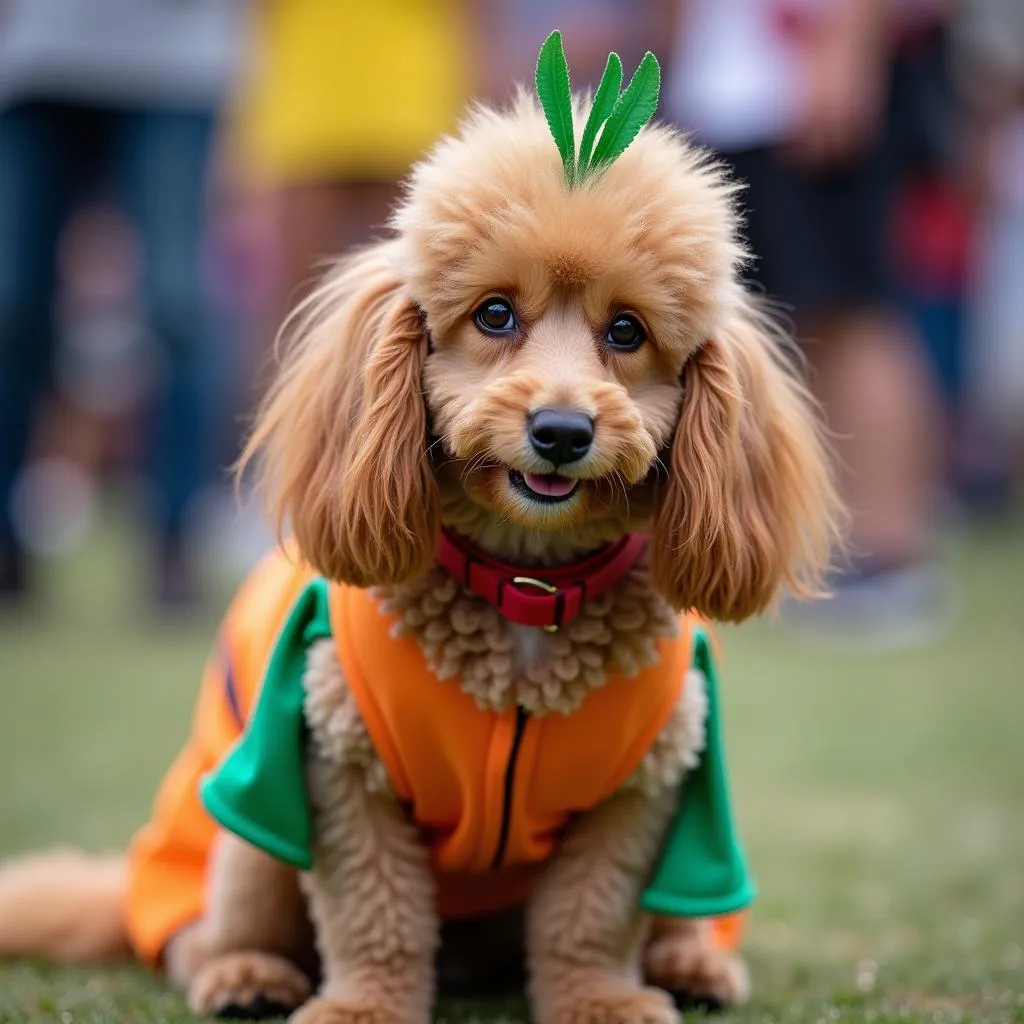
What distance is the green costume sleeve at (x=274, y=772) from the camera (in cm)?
189

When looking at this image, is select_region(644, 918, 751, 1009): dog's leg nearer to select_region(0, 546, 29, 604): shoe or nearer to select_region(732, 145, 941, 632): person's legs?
select_region(732, 145, 941, 632): person's legs

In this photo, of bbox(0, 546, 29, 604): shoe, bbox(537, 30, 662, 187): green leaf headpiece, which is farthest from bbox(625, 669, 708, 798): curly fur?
bbox(0, 546, 29, 604): shoe

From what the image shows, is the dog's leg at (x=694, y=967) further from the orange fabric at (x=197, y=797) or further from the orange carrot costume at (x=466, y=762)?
the orange fabric at (x=197, y=797)

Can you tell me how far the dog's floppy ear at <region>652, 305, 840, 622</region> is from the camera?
1879 mm

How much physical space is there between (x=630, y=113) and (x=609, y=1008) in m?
1.09

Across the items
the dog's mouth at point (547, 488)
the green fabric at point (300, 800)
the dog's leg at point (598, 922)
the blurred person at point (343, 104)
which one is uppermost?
the blurred person at point (343, 104)

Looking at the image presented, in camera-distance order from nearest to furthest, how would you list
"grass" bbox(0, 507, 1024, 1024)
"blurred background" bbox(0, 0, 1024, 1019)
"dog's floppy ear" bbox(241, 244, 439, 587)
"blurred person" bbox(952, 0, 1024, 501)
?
"dog's floppy ear" bbox(241, 244, 439, 587) → "grass" bbox(0, 507, 1024, 1024) → "blurred background" bbox(0, 0, 1024, 1019) → "blurred person" bbox(952, 0, 1024, 501)

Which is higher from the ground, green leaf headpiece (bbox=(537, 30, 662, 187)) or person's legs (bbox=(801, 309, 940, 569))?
green leaf headpiece (bbox=(537, 30, 662, 187))

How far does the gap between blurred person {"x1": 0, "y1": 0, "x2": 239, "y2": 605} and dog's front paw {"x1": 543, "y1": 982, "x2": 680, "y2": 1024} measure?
3.01 m

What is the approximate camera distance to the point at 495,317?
1867 millimetres

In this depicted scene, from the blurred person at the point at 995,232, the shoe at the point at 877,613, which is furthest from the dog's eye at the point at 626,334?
the blurred person at the point at 995,232

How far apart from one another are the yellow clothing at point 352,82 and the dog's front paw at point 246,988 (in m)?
2.92

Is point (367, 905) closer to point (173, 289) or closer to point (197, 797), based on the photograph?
point (197, 797)

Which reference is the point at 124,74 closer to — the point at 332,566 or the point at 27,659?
the point at 27,659
